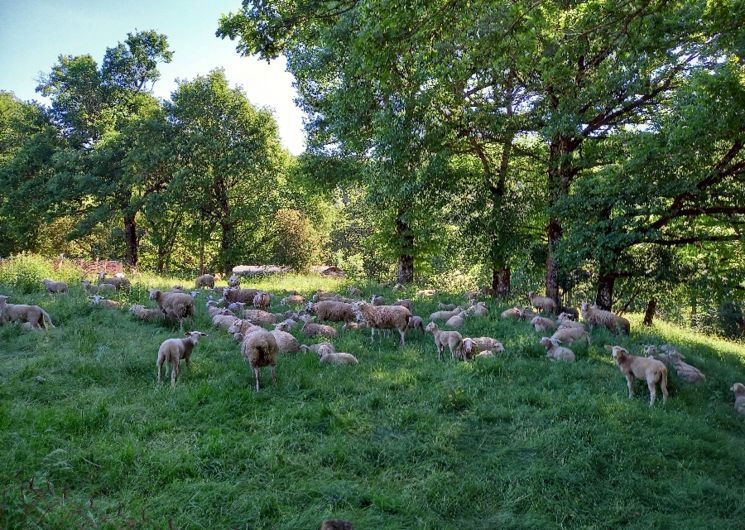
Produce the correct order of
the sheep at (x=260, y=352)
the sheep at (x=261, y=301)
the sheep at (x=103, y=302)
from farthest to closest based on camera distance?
the sheep at (x=261, y=301), the sheep at (x=103, y=302), the sheep at (x=260, y=352)

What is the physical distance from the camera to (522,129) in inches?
687

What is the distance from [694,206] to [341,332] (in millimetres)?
11543

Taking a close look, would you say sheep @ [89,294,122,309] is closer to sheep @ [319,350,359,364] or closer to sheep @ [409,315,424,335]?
sheep @ [319,350,359,364]

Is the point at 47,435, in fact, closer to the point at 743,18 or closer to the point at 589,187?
the point at 743,18

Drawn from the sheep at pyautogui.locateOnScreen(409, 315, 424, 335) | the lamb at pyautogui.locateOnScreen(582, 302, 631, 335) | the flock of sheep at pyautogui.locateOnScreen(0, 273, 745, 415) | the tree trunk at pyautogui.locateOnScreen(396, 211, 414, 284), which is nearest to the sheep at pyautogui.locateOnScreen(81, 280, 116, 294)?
the flock of sheep at pyautogui.locateOnScreen(0, 273, 745, 415)

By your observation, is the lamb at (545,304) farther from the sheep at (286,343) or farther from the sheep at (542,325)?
the sheep at (286,343)

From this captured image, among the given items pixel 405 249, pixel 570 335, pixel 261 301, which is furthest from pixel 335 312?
pixel 405 249

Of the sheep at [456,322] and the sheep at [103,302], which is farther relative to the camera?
the sheep at [103,302]

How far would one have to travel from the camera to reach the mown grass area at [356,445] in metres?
5.41

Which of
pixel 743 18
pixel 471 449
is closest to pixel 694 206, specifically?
pixel 743 18

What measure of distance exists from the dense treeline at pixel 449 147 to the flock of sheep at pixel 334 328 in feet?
11.7

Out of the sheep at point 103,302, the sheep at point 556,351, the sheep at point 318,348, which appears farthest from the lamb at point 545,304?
the sheep at point 103,302

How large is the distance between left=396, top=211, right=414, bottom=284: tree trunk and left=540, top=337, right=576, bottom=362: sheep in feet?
44.1

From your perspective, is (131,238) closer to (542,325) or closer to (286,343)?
(286,343)
